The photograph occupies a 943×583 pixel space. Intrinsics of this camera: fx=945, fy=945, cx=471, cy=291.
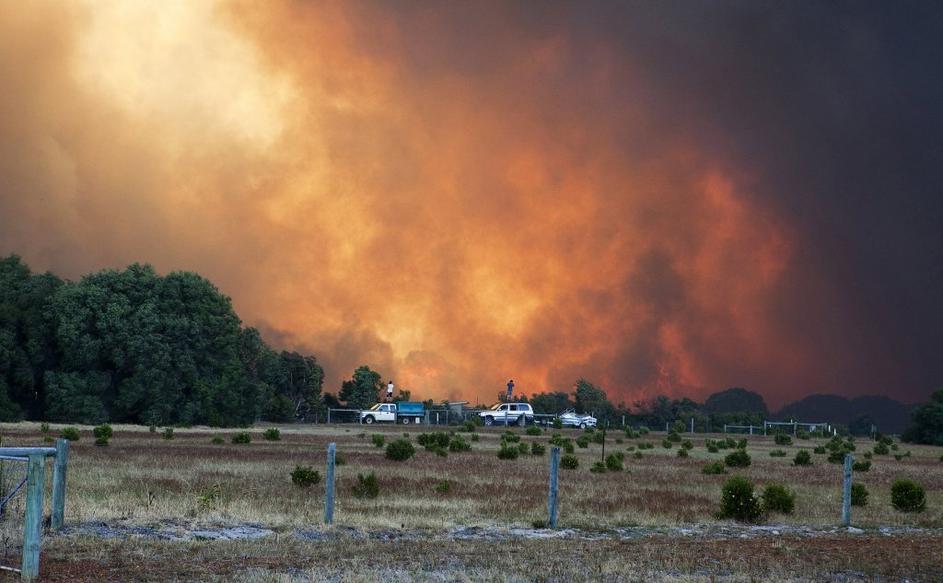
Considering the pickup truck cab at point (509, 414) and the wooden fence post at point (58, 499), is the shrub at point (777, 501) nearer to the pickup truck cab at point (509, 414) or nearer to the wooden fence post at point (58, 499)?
the wooden fence post at point (58, 499)

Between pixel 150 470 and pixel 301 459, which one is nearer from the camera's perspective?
pixel 150 470

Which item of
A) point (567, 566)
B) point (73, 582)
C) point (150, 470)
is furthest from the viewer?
point (150, 470)

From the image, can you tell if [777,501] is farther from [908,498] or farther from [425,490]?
[425,490]

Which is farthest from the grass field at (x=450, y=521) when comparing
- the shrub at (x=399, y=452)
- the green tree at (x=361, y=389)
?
the green tree at (x=361, y=389)

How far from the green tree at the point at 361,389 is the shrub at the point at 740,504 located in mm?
100518

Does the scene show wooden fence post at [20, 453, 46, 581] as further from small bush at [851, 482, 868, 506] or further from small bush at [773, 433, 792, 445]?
small bush at [773, 433, 792, 445]

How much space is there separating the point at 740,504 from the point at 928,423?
284ft

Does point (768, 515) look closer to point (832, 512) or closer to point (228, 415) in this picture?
point (832, 512)

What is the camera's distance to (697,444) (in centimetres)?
7544

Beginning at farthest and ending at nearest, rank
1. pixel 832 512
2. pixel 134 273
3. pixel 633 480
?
pixel 134 273 → pixel 633 480 → pixel 832 512

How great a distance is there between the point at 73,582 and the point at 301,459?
28701mm

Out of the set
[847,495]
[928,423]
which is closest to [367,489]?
[847,495]

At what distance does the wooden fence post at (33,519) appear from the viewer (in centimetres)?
1358

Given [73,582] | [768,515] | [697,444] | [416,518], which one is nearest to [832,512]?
[768,515]
